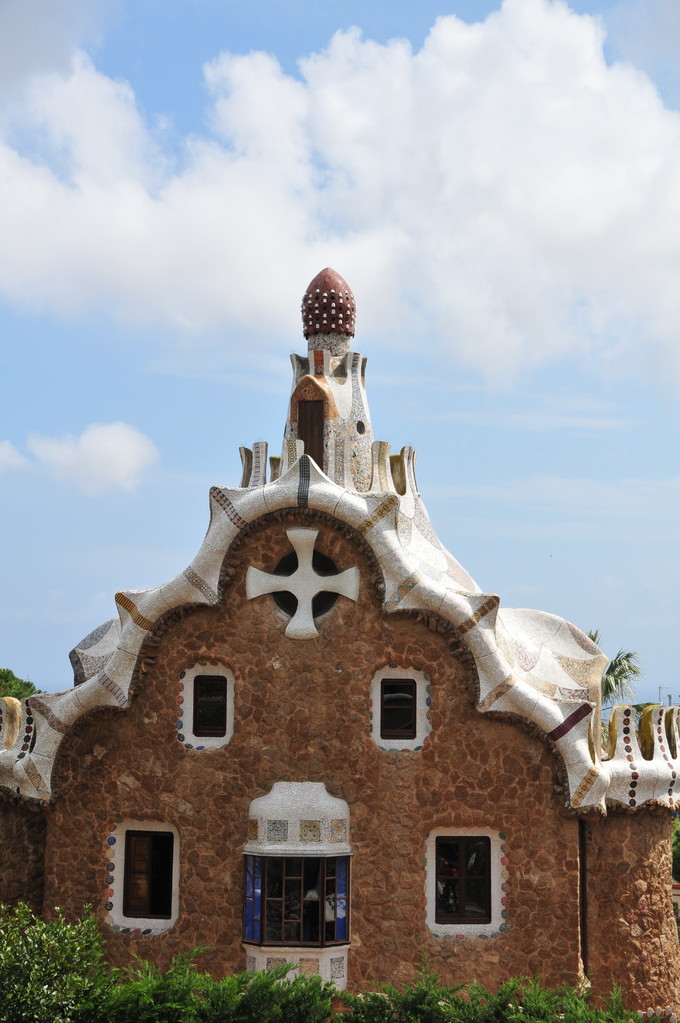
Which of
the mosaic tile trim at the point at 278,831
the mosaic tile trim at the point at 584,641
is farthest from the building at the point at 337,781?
the mosaic tile trim at the point at 584,641

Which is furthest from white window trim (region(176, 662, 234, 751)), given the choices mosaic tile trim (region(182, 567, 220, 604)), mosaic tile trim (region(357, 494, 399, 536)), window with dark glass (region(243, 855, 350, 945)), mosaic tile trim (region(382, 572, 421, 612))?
mosaic tile trim (region(357, 494, 399, 536))

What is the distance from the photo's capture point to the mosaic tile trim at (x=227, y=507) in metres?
14.8

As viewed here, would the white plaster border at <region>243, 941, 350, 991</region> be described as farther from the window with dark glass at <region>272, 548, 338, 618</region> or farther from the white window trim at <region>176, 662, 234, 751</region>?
the window with dark glass at <region>272, 548, 338, 618</region>

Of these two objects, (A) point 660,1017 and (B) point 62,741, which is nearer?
(A) point 660,1017

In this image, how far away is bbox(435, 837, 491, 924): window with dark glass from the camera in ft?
47.9

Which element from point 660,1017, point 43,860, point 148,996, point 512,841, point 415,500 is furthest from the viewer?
point 415,500

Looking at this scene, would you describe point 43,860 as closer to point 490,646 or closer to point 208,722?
point 208,722

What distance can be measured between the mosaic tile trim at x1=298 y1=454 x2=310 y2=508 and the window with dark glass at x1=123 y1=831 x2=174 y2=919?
4344mm

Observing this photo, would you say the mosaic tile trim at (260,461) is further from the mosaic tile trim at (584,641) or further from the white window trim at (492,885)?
the white window trim at (492,885)

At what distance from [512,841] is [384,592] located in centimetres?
331

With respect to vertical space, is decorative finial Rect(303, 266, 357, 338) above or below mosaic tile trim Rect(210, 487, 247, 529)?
above

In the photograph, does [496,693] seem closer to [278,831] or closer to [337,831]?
[337,831]

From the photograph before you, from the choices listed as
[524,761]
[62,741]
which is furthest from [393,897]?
[62,741]

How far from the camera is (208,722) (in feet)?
49.2
